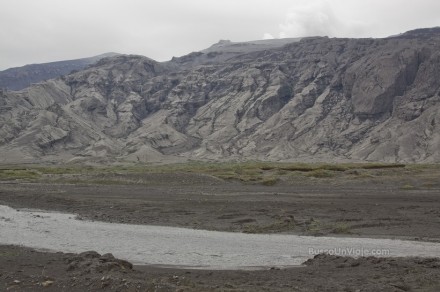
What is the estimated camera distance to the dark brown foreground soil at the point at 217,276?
16.9 m

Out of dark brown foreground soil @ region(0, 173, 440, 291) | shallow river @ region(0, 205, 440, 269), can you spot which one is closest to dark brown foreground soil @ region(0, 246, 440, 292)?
dark brown foreground soil @ region(0, 173, 440, 291)

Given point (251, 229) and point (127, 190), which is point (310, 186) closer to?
point (127, 190)

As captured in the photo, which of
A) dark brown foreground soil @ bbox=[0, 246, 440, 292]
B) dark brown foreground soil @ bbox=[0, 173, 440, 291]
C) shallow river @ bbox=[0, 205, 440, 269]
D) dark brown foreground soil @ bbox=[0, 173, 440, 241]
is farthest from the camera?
dark brown foreground soil @ bbox=[0, 173, 440, 241]

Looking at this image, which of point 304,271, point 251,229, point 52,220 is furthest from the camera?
point 52,220

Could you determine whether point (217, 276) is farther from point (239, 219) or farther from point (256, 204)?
point (256, 204)

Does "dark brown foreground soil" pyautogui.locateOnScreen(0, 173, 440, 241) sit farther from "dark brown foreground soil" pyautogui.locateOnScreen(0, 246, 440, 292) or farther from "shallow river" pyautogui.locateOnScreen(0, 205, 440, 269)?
"dark brown foreground soil" pyautogui.locateOnScreen(0, 246, 440, 292)

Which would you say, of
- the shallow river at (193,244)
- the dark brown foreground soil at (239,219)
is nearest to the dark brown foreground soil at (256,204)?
the dark brown foreground soil at (239,219)

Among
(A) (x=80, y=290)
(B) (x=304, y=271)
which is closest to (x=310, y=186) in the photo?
(B) (x=304, y=271)

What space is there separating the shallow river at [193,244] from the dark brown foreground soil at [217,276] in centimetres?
275

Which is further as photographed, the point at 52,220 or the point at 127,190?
the point at 127,190

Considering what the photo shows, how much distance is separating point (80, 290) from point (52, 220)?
2669cm

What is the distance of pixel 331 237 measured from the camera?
31734mm

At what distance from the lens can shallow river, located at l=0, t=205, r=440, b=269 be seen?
24.8 metres

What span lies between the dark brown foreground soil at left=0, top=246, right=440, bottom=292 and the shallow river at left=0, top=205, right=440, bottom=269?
2748 mm
